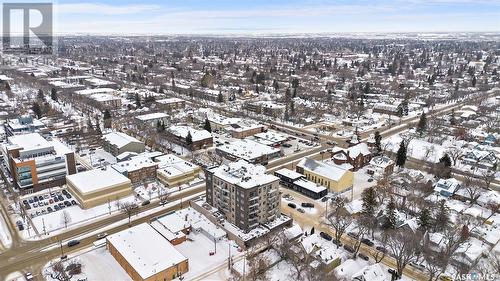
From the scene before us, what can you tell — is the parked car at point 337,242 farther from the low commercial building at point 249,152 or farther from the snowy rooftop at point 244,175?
the low commercial building at point 249,152

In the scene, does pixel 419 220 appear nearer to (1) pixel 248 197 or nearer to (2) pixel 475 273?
(2) pixel 475 273

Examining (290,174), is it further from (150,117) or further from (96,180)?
(150,117)

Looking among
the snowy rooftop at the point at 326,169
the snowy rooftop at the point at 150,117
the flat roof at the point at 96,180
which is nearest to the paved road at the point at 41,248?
the flat roof at the point at 96,180

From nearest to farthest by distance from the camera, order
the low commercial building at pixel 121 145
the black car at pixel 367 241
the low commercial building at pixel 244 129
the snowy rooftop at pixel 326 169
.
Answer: the black car at pixel 367 241, the snowy rooftop at pixel 326 169, the low commercial building at pixel 121 145, the low commercial building at pixel 244 129

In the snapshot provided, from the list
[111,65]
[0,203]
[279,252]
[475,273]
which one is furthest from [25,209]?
[111,65]

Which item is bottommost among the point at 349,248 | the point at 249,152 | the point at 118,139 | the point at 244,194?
the point at 349,248

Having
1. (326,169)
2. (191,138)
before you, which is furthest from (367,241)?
(191,138)
